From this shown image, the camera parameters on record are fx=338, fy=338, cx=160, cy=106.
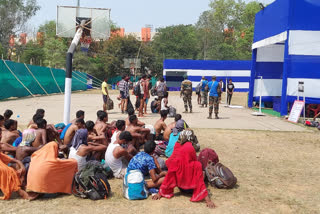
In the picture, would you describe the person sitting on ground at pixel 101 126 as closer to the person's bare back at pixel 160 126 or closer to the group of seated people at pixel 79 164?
the group of seated people at pixel 79 164

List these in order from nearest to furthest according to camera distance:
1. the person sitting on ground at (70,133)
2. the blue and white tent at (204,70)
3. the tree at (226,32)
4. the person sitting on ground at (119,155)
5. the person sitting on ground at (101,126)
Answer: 1. the person sitting on ground at (119,155)
2. the person sitting on ground at (70,133)
3. the person sitting on ground at (101,126)
4. the blue and white tent at (204,70)
5. the tree at (226,32)

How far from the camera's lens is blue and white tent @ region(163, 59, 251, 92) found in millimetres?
40094

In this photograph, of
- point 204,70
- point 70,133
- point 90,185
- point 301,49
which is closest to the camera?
point 90,185

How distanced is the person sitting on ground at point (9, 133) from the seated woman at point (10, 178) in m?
Answer: 1.20

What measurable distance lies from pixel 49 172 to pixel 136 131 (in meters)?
2.78

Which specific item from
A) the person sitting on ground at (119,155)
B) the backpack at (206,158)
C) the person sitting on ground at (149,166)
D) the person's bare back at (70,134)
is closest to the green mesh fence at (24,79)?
the person's bare back at (70,134)

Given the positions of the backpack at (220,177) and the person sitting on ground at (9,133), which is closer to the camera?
the backpack at (220,177)

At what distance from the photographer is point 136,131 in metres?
7.52

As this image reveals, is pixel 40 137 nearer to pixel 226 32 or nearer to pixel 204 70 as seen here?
pixel 204 70

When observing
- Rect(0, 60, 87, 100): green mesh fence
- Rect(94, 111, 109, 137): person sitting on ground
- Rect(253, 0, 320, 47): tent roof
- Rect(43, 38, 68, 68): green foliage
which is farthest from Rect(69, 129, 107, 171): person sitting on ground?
Rect(43, 38, 68, 68): green foliage

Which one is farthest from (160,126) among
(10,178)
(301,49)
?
(301,49)

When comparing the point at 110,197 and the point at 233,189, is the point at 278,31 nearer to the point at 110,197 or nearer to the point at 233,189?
the point at 233,189

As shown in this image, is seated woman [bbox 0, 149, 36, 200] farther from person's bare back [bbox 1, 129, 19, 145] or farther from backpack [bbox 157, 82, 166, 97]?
backpack [bbox 157, 82, 166, 97]

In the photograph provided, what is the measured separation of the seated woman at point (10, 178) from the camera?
4.97m
